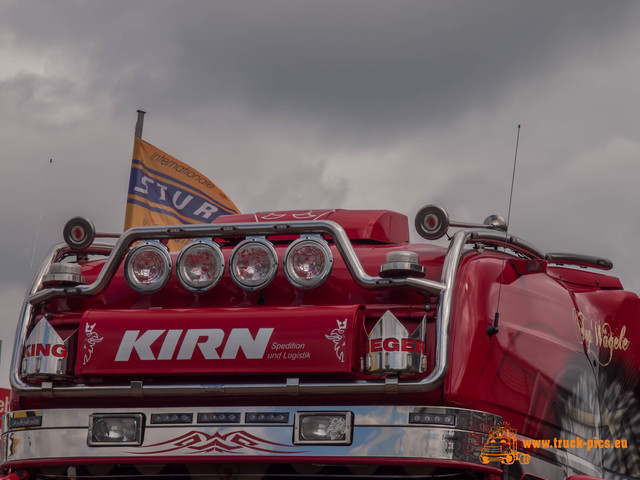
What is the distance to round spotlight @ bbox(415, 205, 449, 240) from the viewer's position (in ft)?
19.8

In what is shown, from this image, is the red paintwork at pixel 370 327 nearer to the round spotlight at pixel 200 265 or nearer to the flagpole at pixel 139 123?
the round spotlight at pixel 200 265

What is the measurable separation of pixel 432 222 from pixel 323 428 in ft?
4.74

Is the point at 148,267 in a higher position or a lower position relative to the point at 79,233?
lower

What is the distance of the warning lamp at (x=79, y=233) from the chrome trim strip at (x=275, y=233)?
368 millimetres

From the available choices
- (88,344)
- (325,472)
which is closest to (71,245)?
(88,344)

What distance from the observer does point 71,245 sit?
21.9ft

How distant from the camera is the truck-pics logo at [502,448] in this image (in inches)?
207

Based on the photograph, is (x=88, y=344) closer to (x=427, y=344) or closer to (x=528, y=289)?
(x=427, y=344)

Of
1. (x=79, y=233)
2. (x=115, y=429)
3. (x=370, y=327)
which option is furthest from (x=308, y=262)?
(x=79, y=233)

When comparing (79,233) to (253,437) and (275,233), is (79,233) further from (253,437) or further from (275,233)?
(253,437)

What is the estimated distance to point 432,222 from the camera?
19.9 ft

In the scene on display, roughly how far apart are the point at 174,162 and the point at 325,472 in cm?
948

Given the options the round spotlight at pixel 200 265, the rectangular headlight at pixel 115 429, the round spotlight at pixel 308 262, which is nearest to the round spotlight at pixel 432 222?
the round spotlight at pixel 308 262

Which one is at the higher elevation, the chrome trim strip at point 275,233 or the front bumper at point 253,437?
the chrome trim strip at point 275,233
